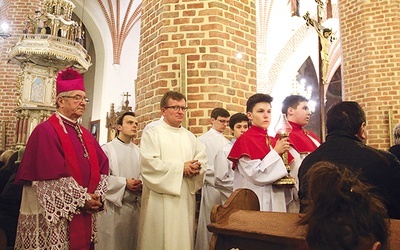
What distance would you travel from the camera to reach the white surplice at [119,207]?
3.76m

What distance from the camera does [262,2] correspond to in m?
15.4

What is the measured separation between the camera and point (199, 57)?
14.5 feet

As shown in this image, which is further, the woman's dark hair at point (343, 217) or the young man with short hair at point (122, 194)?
the young man with short hair at point (122, 194)

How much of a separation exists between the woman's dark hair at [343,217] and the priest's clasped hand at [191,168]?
6.45 feet

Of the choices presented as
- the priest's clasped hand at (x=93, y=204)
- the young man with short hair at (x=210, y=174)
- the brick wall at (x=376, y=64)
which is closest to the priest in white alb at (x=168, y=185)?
the priest's clasped hand at (x=93, y=204)

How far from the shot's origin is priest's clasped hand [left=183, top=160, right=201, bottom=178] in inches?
128

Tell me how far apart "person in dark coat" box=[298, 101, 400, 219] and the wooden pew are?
26 centimetres

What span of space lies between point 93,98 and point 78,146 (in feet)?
52.0

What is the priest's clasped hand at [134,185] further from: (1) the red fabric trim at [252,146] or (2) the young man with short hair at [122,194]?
(1) the red fabric trim at [252,146]

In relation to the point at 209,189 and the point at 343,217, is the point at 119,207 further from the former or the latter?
the point at 343,217

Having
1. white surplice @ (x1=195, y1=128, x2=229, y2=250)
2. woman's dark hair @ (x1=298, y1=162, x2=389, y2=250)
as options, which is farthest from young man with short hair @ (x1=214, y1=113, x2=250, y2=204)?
woman's dark hair @ (x1=298, y1=162, x2=389, y2=250)

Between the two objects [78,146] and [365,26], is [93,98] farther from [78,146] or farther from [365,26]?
[78,146]

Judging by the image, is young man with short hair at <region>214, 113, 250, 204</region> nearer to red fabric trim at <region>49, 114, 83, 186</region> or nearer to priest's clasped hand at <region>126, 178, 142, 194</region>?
priest's clasped hand at <region>126, 178, 142, 194</region>

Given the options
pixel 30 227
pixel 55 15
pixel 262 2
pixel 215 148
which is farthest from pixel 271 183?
pixel 262 2
